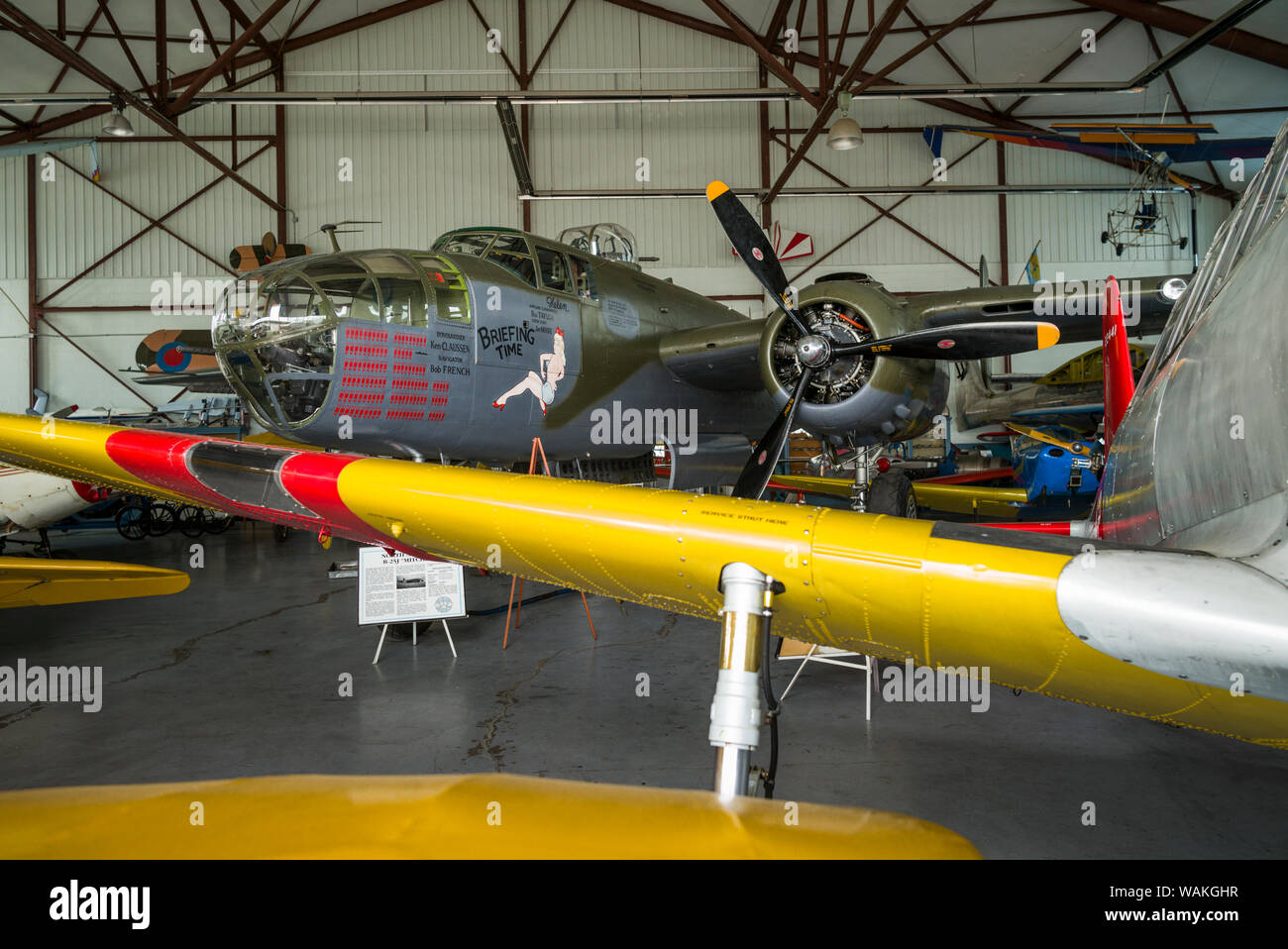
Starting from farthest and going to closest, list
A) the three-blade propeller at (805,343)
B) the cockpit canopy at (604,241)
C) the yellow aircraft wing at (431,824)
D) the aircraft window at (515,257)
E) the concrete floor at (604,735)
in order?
the cockpit canopy at (604,241), the aircraft window at (515,257), the three-blade propeller at (805,343), the concrete floor at (604,735), the yellow aircraft wing at (431,824)

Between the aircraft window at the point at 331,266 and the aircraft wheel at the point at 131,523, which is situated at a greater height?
the aircraft window at the point at 331,266

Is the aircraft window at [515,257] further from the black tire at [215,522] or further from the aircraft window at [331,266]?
the black tire at [215,522]

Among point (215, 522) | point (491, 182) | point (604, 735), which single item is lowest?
point (604, 735)

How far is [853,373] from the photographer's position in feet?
25.1

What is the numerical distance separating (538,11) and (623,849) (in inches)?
1021

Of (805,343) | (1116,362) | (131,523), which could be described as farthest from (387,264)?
(131,523)

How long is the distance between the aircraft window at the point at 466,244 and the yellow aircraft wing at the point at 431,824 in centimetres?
702

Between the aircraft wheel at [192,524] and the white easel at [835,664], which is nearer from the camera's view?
the white easel at [835,664]

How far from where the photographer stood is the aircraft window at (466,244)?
7793mm

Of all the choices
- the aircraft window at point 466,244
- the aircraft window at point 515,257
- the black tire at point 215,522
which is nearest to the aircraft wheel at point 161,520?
the black tire at point 215,522

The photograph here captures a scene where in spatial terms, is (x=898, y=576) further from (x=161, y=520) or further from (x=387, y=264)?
(x=161, y=520)

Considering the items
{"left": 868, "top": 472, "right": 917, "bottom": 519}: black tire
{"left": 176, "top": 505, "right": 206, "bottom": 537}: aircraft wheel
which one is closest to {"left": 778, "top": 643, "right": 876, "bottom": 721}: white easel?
{"left": 868, "top": 472, "right": 917, "bottom": 519}: black tire

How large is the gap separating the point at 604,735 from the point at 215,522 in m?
15.2

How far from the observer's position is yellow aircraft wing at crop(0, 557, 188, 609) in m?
6.91
